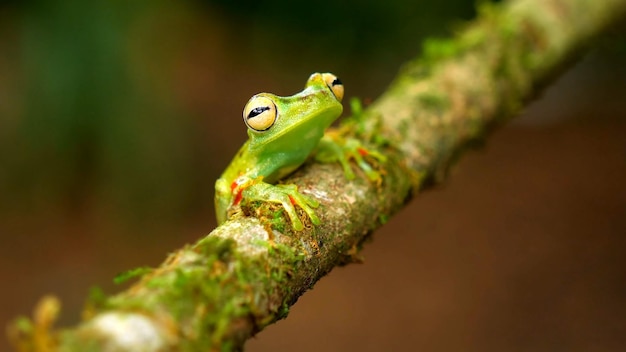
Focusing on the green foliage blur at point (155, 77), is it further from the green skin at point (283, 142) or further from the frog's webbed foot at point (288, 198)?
the frog's webbed foot at point (288, 198)

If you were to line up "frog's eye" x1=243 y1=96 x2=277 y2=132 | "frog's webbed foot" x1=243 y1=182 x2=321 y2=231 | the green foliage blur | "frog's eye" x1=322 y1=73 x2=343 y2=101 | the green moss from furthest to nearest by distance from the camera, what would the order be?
the green foliage blur < the green moss < "frog's eye" x1=322 y1=73 x2=343 y2=101 < "frog's eye" x1=243 y1=96 x2=277 y2=132 < "frog's webbed foot" x1=243 y1=182 x2=321 y2=231

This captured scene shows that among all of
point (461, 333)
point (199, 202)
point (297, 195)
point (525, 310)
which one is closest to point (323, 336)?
point (461, 333)

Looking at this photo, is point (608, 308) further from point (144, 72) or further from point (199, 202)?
point (144, 72)

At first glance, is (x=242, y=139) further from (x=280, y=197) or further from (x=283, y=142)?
(x=280, y=197)

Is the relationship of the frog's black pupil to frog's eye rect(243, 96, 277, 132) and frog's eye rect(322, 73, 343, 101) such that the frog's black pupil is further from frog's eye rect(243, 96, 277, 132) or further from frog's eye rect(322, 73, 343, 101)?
frog's eye rect(322, 73, 343, 101)

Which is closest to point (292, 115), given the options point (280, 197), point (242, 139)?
point (280, 197)

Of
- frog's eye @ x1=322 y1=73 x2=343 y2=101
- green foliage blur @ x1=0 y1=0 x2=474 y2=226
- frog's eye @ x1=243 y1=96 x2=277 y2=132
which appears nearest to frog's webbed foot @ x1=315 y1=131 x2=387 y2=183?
frog's eye @ x1=322 y1=73 x2=343 y2=101
